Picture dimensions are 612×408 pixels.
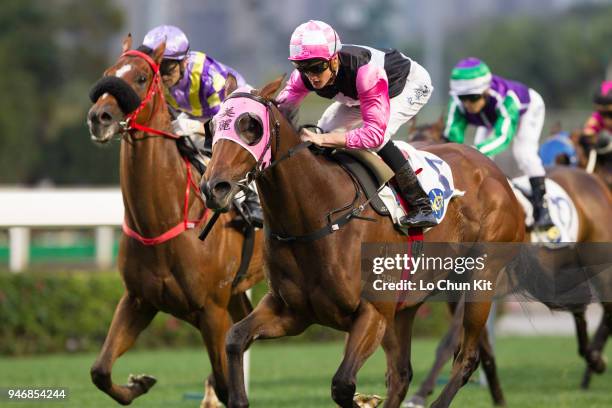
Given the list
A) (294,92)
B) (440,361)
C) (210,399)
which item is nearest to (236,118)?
(294,92)

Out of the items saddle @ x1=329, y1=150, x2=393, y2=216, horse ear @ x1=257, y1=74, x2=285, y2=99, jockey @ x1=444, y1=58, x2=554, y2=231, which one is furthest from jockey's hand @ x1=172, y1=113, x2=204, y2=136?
jockey @ x1=444, y1=58, x2=554, y2=231

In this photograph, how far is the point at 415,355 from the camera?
11.4 meters

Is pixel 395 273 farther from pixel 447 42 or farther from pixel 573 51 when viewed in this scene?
pixel 447 42

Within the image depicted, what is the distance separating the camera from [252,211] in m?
6.74

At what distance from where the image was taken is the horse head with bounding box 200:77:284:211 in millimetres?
4840

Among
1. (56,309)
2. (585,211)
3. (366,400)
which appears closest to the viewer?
(366,400)

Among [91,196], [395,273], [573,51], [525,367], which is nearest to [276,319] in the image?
[395,273]

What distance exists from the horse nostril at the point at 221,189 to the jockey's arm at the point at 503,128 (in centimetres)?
304

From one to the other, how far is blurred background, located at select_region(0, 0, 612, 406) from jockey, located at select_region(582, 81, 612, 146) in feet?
12.0

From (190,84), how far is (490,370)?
2649 mm

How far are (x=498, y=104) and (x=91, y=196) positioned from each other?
3251mm

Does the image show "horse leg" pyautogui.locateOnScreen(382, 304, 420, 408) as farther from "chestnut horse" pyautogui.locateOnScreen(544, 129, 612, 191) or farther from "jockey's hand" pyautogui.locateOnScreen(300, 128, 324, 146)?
"chestnut horse" pyautogui.locateOnScreen(544, 129, 612, 191)

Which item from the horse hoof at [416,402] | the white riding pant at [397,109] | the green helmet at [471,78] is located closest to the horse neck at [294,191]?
the white riding pant at [397,109]

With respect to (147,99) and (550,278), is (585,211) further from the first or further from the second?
(147,99)
